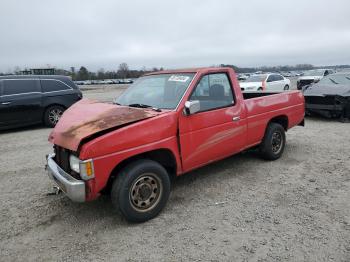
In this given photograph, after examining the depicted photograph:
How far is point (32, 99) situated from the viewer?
32.1 ft

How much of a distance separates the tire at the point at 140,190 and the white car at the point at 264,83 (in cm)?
1466

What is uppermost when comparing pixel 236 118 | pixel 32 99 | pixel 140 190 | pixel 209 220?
pixel 32 99

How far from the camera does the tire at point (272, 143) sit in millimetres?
5672

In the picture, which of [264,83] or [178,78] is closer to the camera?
[178,78]

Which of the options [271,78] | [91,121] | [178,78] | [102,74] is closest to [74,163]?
[91,121]

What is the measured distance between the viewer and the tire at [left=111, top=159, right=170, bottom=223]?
3.51m

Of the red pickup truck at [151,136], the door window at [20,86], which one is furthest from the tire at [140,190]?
the door window at [20,86]

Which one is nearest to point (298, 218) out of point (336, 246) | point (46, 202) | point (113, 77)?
point (336, 246)

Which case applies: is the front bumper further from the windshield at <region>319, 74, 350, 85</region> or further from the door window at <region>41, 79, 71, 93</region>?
the windshield at <region>319, 74, 350, 85</region>

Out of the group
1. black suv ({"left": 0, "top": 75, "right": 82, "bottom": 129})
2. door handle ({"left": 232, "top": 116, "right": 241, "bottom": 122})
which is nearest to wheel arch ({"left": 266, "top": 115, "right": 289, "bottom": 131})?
door handle ({"left": 232, "top": 116, "right": 241, "bottom": 122})

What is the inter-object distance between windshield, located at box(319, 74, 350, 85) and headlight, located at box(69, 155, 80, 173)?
1008 centimetres

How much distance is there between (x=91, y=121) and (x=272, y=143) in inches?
140

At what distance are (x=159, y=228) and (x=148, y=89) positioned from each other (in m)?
2.20

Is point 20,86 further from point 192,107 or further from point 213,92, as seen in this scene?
point 192,107
